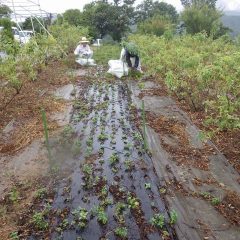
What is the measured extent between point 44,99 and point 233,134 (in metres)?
4.39

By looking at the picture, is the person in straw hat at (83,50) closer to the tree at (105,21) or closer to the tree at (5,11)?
the tree at (5,11)

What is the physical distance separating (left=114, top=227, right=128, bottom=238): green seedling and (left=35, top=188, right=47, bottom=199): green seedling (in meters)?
1.09

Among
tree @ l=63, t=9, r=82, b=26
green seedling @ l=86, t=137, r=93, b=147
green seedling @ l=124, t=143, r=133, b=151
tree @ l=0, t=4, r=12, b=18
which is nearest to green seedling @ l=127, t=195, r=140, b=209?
green seedling @ l=124, t=143, r=133, b=151

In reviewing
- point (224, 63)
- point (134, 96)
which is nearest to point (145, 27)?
point (134, 96)

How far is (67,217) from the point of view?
3643 mm

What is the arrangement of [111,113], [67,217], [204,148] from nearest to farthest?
[67,217] < [204,148] < [111,113]

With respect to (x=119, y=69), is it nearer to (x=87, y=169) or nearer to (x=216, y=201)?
(x=87, y=169)

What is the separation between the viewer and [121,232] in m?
3.35

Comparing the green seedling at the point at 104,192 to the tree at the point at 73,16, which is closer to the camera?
the green seedling at the point at 104,192

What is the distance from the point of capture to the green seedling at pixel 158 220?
3473 millimetres

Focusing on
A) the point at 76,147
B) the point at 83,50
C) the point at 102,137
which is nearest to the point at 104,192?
the point at 76,147

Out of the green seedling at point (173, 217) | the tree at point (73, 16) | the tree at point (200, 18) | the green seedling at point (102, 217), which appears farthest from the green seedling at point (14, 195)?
the tree at point (73, 16)

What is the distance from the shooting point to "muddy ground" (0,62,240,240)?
3492 millimetres

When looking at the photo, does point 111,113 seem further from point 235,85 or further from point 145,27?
point 145,27
